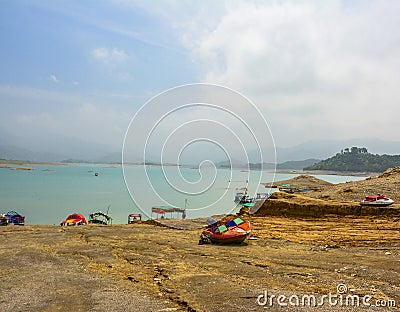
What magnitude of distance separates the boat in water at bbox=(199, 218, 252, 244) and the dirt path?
53cm

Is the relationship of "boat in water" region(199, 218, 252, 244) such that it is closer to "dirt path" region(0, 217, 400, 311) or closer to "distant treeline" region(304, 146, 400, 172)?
"dirt path" region(0, 217, 400, 311)

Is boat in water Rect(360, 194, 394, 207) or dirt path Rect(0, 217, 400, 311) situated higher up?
boat in water Rect(360, 194, 394, 207)

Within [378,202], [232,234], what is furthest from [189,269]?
[378,202]

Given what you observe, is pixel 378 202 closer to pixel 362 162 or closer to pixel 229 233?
pixel 229 233

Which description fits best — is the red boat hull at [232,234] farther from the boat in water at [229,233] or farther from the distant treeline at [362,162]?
the distant treeline at [362,162]

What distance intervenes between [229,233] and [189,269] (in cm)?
468

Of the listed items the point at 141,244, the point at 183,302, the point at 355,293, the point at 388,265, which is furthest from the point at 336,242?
the point at 183,302

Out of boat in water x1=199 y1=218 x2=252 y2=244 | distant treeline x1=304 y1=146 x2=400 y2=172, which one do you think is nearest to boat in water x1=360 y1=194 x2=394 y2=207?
boat in water x1=199 y1=218 x2=252 y2=244

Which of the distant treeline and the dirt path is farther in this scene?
the distant treeline

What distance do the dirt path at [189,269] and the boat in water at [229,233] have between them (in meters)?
0.53

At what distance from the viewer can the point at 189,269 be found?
34.7 feet

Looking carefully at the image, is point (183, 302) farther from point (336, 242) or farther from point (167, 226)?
point (167, 226)

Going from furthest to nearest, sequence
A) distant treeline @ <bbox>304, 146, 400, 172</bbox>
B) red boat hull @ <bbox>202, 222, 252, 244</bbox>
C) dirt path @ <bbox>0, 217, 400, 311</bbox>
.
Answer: distant treeline @ <bbox>304, 146, 400, 172</bbox>, red boat hull @ <bbox>202, 222, 252, 244</bbox>, dirt path @ <bbox>0, 217, 400, 311</bbox>

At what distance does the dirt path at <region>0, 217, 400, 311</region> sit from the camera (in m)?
7.77
